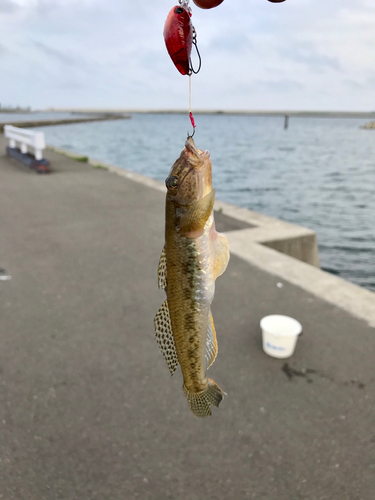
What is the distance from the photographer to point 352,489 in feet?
11.3

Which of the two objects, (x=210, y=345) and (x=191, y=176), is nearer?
(x=191, y=176)

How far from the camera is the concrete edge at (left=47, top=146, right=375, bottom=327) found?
21.2ft

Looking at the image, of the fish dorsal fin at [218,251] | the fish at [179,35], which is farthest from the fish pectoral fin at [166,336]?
the fish at [179,35]

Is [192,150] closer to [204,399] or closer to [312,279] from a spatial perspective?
[204,399]

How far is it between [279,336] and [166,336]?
3.44 meters

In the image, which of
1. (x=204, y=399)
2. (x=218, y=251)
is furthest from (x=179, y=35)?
(x=204, y=399)

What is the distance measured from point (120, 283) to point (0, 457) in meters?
3.71

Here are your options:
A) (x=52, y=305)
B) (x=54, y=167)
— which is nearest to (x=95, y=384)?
(x=52, y=305)

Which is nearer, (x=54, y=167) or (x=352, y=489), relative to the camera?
(x=352, y=489)

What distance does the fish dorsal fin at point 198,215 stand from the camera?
5.03 feet

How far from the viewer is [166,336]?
1854 mm

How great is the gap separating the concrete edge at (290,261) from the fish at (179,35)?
208 inches

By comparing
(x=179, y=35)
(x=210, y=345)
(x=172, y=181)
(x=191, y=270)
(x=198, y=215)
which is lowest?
(x=210, y=345)

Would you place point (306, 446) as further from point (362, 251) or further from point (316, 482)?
point (362, 251)
